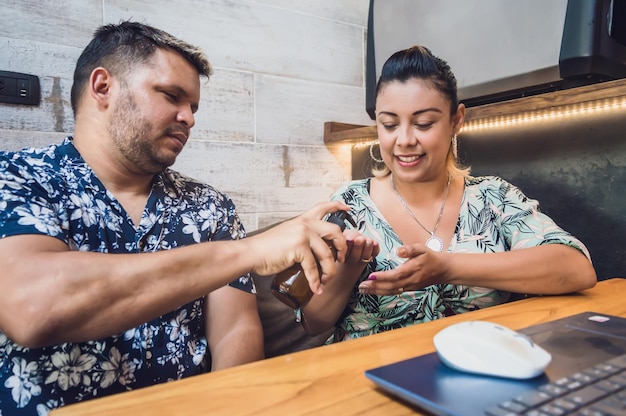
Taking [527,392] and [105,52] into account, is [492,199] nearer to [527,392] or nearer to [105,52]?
[527,392]

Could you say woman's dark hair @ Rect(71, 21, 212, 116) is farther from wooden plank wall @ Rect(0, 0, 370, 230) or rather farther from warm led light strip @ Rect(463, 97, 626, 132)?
warm led light strip @ Rect(463, 97, 626, 132)

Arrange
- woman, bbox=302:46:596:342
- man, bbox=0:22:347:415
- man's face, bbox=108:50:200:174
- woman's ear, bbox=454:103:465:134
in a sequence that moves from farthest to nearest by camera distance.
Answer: woman's ear, bbox=454:103:465:134, man's face, bbox=108:50:200:174, woman, bbox=302:46:596:342, man, bbox=0:22:347:415

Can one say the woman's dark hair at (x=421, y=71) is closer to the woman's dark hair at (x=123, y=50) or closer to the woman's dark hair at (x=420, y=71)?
the woman's dark hair at (x=420, y=71)

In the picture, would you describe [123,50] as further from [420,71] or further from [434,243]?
[434,243]

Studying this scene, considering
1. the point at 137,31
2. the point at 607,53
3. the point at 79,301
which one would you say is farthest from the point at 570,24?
the point at 79,301

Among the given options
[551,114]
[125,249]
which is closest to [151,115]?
[125,249]

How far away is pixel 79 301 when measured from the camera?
68 cm

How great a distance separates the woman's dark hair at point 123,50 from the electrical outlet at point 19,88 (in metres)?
0.34

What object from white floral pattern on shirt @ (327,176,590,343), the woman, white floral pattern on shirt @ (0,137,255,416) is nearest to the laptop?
the woman

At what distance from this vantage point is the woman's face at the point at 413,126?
1.29 m

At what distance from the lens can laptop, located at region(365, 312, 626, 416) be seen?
468mm

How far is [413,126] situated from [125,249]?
31.7 inches

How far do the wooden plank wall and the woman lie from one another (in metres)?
0.64

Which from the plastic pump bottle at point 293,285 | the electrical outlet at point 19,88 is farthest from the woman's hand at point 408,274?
the electrical outlet at point 19,88
